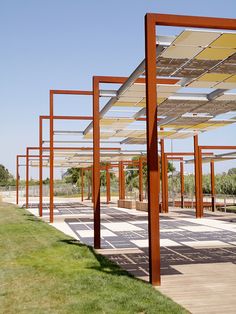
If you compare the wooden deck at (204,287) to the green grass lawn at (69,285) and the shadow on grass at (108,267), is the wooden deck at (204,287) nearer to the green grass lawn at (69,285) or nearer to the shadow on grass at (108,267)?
the green grass lawn at (69,285)

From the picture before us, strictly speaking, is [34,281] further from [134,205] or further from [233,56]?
[134,205]

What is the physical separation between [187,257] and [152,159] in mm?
4060

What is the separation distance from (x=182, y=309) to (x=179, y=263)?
4045mm

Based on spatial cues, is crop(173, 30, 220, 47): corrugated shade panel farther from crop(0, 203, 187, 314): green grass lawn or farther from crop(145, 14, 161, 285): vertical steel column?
crop(0, 203, 187, 314): green grass lawn

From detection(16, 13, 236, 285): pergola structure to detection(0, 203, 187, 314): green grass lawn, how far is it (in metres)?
0.93

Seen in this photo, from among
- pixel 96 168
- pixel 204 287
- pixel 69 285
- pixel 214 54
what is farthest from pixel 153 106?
pixel 96 168

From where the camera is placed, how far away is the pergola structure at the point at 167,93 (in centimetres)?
818

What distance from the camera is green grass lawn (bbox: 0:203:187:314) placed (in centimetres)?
663

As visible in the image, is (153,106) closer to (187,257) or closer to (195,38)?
(195,38)

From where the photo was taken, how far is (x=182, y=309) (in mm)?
6367

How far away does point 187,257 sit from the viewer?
1122 cm

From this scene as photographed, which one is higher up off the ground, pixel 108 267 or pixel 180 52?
pixel 180 52

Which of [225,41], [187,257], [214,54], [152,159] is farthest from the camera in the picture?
[187,257]

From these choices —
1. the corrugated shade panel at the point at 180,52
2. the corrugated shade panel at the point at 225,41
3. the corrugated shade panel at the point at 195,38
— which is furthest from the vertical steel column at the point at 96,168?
the corrugated shade panel at the point at 225,41
